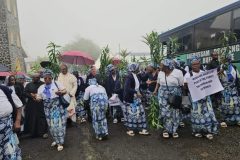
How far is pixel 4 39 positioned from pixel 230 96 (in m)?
18.1

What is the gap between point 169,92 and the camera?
23.0 feet

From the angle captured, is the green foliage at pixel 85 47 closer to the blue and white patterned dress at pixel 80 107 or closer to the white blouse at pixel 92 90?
the blue and white patterned dress at pixel 80 107

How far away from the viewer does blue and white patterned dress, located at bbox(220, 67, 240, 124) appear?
304 inches

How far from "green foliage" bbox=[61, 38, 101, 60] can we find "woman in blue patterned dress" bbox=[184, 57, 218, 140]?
206 ft

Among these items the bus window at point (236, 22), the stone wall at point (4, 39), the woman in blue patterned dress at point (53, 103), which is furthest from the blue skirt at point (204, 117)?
the stone wall at point (4, 39)

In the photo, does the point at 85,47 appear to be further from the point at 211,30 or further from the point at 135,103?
the point at 135,103

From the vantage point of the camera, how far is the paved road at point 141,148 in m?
5.96

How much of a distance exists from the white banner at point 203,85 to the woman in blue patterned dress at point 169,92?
283mm

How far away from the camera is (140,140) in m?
7.25

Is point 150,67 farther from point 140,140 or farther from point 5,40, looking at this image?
point 5,40

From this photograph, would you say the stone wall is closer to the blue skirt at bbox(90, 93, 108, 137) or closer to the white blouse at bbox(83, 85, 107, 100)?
the white blouse at bbox(83, 85, 107, 100)

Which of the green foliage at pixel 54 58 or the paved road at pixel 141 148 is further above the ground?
the green foliage at pixel 54 58

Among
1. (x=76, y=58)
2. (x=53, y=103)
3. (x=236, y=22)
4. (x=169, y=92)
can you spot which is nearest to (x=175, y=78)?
(x=169, y=92)

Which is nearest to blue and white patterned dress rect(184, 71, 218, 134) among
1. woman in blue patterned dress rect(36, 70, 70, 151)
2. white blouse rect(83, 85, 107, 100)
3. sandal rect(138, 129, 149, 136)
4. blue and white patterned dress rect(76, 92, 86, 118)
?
sandal rect(138, 129, 149, 136)
